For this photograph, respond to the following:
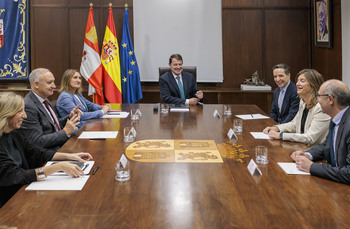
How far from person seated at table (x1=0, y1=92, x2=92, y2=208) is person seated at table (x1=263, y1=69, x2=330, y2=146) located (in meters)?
1.58

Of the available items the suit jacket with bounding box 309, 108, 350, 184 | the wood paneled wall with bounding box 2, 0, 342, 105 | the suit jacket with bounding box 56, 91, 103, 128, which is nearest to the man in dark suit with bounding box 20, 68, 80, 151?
the suit jacket with bounding box 56, 91, 103, 128

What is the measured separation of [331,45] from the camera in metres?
6.01

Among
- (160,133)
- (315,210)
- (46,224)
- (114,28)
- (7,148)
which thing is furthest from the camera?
(114,28)

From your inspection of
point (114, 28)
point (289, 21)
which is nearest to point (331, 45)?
point (289, 21)

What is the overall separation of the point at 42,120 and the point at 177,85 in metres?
2.48

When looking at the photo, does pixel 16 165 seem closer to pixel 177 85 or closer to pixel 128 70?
pixel 177 85

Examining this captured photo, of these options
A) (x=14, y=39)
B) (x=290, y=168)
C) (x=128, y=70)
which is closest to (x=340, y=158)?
(x=290, y=168)

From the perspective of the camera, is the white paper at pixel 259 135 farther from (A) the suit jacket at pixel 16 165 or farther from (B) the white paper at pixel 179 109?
(A) the suit jacket at pixel 16 165

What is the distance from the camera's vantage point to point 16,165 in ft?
7.33

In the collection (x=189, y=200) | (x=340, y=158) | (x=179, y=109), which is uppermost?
(x=179, y=109)

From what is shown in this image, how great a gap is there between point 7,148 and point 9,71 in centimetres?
502

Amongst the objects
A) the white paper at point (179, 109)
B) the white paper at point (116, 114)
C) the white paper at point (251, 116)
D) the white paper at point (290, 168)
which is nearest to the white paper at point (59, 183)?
the white paper at point (290, 168)

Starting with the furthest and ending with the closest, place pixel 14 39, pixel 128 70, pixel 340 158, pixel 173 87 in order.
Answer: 1. pixel 14 39
2. pixel 128 70
3. pixel 173 87
4. pixel 340 158

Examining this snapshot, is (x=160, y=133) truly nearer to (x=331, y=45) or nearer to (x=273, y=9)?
(x=331, y=45)
